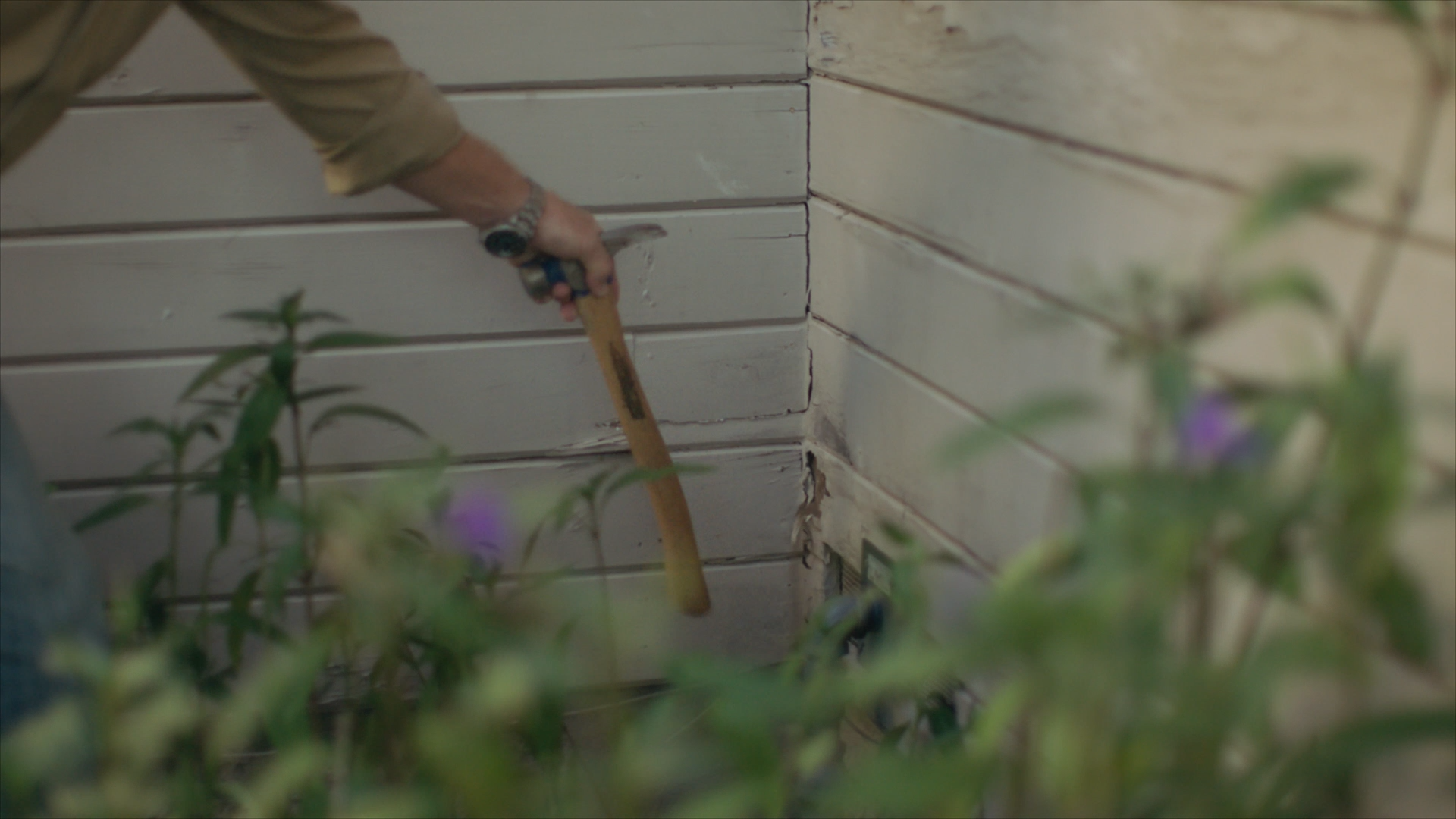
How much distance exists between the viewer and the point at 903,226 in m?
1.70

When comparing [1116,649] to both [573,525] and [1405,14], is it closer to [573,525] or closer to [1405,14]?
[1405,14]

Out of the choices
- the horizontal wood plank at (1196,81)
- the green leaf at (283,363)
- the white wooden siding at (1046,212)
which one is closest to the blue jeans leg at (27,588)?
the green leaf at (283,363)

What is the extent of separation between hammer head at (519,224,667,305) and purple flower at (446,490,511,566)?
34 cm

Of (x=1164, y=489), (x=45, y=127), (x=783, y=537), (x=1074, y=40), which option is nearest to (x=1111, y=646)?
(x=1164, y=489)

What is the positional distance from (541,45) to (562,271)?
0.40 m

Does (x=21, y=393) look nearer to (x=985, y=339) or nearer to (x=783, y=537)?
(x=783, y=537)

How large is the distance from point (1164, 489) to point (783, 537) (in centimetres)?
166

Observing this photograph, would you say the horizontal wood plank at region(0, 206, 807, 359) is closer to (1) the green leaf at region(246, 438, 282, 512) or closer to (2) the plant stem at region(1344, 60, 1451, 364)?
(1) the green leaf at region(246, 438, 282, 512)

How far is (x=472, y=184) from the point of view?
1608 millimetres

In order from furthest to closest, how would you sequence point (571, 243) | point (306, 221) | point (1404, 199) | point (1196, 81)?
point (306, 221), point (571, 243), point (1196, 81), point (1404, 199)

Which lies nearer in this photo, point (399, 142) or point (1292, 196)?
point (1292, 196)

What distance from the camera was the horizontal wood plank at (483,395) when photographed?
199 centimetres

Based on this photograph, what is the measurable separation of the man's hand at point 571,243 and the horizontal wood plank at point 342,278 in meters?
0.25

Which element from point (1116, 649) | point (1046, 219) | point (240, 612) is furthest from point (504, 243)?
point (1116, 649)
